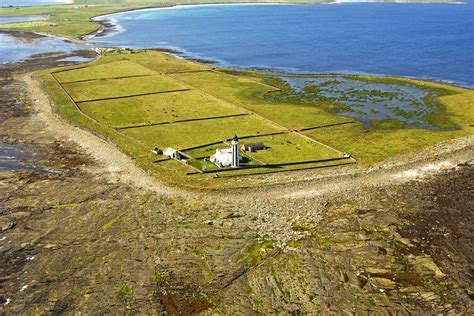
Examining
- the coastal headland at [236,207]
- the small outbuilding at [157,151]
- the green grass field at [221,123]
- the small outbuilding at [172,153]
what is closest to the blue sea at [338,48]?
the green grass field at [221,123]

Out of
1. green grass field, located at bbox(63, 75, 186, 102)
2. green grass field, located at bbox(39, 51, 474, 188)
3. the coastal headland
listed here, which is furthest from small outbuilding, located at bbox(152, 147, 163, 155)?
green grass field, located at bbox(63, 75, 186, 102)

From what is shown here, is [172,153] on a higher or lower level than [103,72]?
lower

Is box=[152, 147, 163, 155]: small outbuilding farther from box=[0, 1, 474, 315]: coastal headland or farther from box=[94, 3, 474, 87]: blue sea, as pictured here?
box=[94, 3, 474, 87]: blue sea

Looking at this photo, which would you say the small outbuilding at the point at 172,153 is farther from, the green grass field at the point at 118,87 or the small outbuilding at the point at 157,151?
the green grass field at the point at 118,87

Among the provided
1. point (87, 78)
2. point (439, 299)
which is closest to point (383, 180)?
point (439, 299)

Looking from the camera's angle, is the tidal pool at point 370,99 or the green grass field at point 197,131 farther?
the tidal pool at point 370,99

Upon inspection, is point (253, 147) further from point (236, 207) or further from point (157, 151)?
point (236, 207)

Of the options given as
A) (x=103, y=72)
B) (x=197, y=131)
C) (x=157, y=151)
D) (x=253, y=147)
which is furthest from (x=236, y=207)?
(x=103, y=72)

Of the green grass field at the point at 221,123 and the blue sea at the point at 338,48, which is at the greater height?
the blue sea at the point at 338,48
